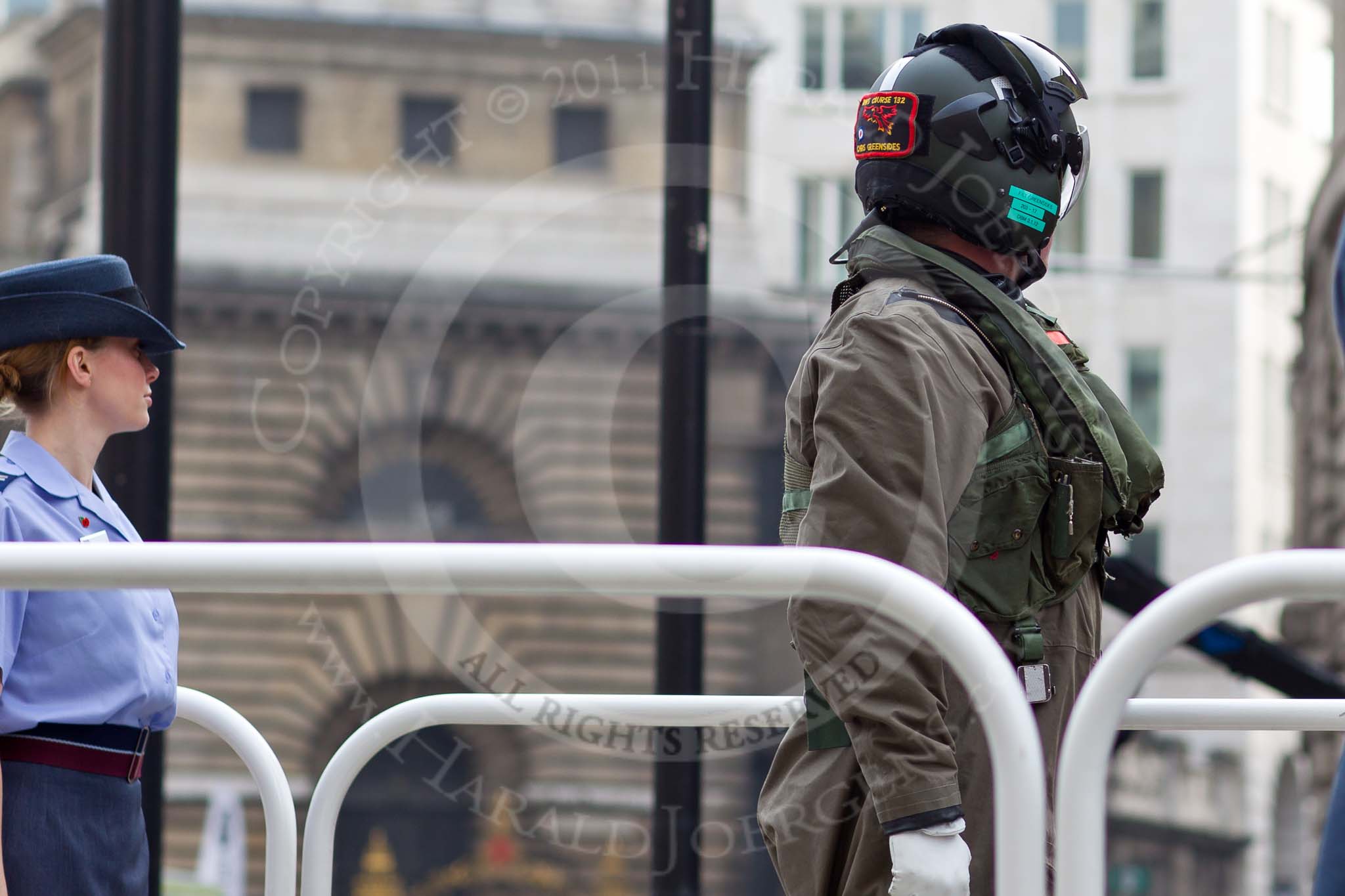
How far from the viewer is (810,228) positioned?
609 inches

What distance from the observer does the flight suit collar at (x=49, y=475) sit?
8.22ft

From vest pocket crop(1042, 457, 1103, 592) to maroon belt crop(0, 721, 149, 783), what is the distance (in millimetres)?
1160

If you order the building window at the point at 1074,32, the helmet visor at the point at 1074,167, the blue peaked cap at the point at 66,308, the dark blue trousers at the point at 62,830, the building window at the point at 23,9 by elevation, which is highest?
the building window at the point at 1074,32

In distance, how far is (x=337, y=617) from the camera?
29.0 m

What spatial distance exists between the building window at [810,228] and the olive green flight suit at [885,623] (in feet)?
28.6

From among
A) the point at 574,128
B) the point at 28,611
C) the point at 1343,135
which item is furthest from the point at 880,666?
the point at 574,128

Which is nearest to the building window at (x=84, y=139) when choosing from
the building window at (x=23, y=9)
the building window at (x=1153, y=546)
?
the building window at (x=23, y=9)

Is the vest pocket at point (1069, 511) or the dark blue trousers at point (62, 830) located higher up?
the vest pocket at point (1069, 511)

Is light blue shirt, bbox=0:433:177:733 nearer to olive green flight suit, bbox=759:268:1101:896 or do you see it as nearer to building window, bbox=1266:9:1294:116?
olive green flight suit, bbox=759:268:1101:896

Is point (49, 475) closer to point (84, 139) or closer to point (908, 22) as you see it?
point (908, 22)

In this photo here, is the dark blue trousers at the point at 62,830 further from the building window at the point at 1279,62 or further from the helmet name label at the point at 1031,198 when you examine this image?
the building window at the point at 1279,62

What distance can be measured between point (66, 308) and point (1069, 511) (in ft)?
4.25

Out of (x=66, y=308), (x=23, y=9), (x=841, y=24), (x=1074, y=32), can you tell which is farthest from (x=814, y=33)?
(x=66, y=308)

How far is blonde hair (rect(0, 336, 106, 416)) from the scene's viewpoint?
2.58m
